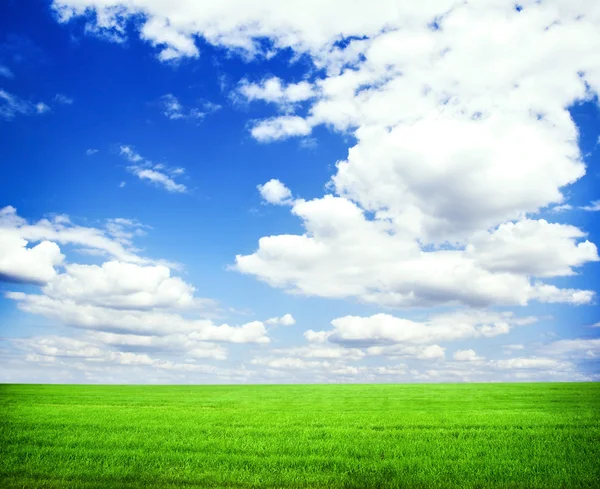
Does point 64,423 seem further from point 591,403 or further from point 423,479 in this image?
point 591,403

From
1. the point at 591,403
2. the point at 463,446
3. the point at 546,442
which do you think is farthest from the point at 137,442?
the point at 591,403

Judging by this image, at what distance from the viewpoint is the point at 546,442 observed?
1755 centimetres

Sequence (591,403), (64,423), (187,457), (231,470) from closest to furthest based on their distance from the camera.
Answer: (231,470) → (187,457) → (64,423) → (591,403)

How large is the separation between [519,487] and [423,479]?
2.38 m

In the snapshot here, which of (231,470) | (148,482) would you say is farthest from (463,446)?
(148,482)

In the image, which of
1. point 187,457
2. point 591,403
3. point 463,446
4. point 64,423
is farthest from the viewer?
point 591,403

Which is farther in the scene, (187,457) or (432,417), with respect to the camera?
(432,417)

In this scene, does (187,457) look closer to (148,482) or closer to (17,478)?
(148,482)

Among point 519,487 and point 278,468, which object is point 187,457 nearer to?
point 278,468

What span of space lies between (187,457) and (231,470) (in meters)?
2.15

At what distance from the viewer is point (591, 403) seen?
3412 cm

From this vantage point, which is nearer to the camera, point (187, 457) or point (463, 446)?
point (187, 457)

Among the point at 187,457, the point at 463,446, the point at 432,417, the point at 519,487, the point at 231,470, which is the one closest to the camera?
the point at 519,487

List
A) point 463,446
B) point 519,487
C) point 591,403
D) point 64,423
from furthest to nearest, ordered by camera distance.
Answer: point 591,403 → point 64,423 → point 463,446 → point 519,487
